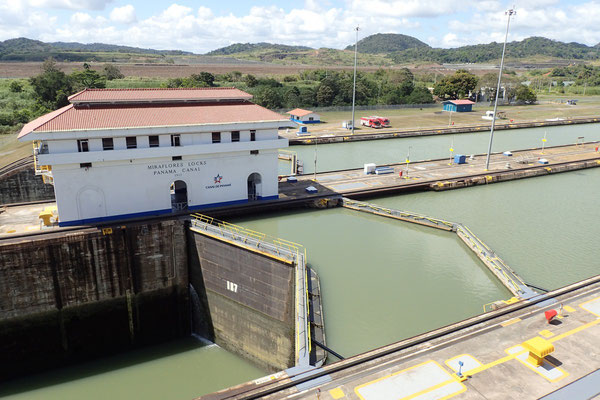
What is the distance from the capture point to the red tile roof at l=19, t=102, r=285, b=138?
2238 cm

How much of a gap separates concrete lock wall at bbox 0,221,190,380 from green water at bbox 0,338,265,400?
3.59ft

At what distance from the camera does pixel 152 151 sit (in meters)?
23.8

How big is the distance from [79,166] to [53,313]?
7711 millimetres

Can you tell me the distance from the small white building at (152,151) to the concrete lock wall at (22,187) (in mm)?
8785

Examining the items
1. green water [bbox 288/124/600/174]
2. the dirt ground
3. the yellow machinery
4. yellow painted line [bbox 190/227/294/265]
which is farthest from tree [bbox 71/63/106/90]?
the yellow machinery

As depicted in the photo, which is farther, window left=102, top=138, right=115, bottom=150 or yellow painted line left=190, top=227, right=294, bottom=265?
window left=102, top=138, right=115, bottom=150

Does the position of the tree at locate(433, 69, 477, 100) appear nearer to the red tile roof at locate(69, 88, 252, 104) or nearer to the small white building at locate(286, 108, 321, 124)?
the small white building at locate(286, 108, 321, 124)

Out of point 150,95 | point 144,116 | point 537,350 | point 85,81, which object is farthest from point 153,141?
point 85,81

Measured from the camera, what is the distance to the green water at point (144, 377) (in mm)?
19031

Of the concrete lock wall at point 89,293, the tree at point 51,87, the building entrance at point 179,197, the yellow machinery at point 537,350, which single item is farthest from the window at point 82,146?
the tree at point 51,87

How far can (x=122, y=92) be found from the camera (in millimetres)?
26531

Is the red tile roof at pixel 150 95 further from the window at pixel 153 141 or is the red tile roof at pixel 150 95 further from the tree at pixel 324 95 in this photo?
the tree at pixel 324 95

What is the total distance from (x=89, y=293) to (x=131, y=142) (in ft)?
27.7

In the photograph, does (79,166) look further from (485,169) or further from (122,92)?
(485,169)
